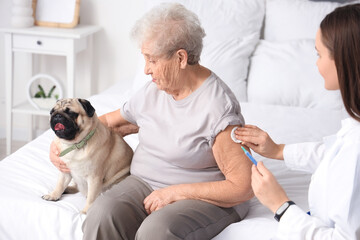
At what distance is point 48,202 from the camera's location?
5.45 ft

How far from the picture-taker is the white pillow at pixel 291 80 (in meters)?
2.57

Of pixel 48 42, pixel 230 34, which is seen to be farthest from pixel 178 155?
pixel 48 42

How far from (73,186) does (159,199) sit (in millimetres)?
449

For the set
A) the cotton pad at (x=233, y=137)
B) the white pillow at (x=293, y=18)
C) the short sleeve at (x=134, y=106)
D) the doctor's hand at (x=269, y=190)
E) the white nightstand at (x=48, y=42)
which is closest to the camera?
the doctor's hand at (x=269, y=190)

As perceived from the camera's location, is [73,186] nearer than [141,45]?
No

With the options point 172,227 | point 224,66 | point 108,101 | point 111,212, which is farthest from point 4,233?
point 224,66

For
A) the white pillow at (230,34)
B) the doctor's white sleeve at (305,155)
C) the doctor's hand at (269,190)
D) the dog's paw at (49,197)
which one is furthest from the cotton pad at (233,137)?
the white pillow at (230,34)

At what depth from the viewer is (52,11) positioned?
3340 mm

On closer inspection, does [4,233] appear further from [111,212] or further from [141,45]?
[141,45]

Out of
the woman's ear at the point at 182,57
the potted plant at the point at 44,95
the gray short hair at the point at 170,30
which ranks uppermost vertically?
the gray short hair at the point at 170,30

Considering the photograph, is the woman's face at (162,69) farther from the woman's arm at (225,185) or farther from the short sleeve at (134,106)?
the woman's arm at (225,185)

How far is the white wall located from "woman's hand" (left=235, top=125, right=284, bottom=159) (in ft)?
6.22

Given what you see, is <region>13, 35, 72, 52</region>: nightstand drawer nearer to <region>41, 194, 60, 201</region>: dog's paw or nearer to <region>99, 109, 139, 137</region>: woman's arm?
<region>99, 109, 139, 137</region>: woman's arm

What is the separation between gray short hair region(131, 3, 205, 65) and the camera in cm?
152
